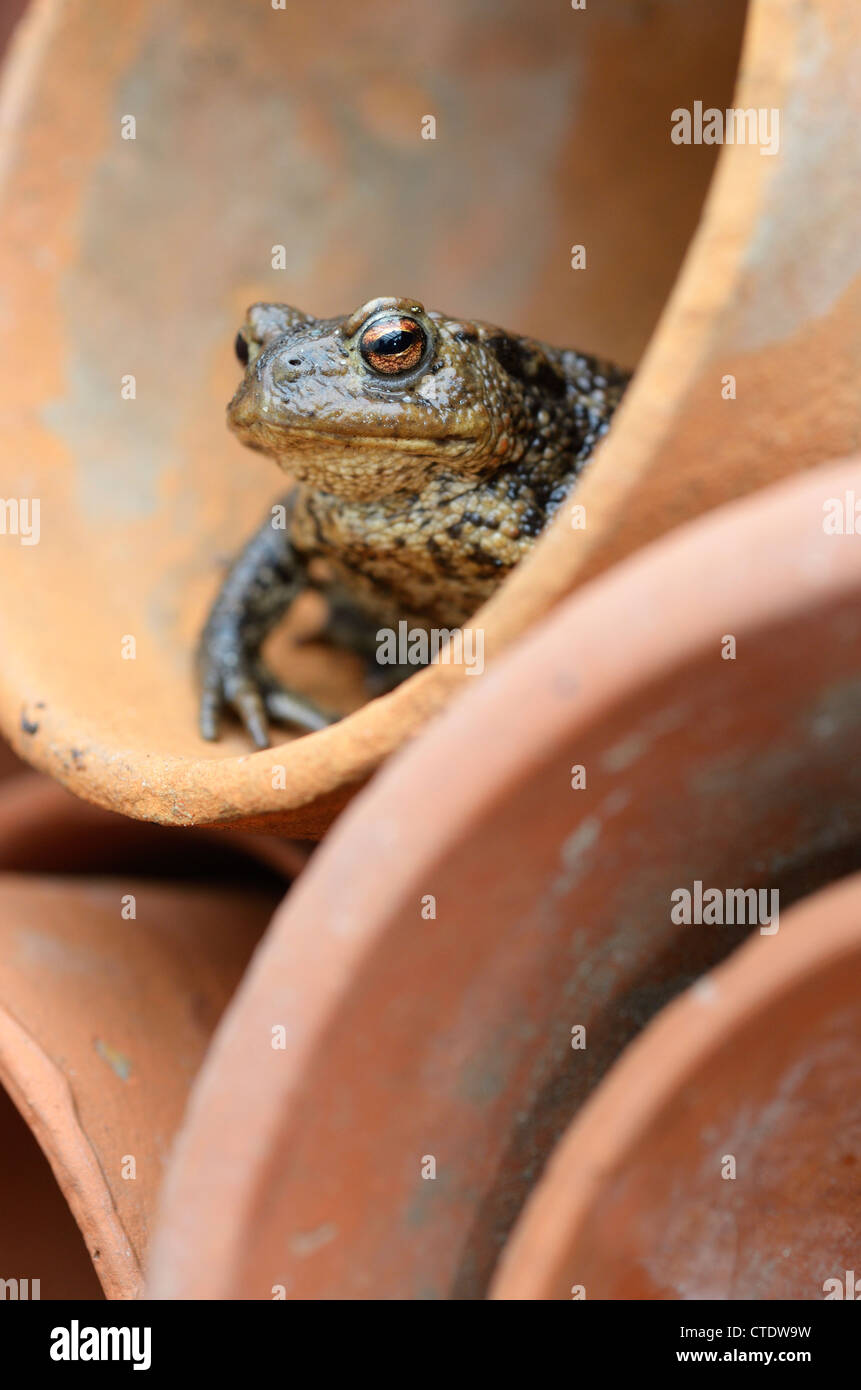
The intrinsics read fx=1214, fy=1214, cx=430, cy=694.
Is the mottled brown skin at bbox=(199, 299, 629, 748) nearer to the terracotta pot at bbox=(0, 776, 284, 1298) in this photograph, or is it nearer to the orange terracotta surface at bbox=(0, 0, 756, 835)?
the orange terracotta surface at bbox=(0, 0, 756, 835)

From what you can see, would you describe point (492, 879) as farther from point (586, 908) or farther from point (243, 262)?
point (243, 262)

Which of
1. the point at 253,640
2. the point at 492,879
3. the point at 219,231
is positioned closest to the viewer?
the point at 492,879

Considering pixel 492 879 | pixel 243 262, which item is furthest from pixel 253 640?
pixel 492 879

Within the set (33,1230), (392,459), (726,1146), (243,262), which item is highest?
(243,262)

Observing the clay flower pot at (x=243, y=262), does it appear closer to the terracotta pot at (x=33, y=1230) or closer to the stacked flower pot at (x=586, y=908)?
the stacked flower pot at (x=586, y=908)

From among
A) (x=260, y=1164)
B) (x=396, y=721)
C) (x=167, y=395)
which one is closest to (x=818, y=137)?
(x=396, y=721)

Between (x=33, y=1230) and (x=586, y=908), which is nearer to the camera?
(x=586, y=908)
